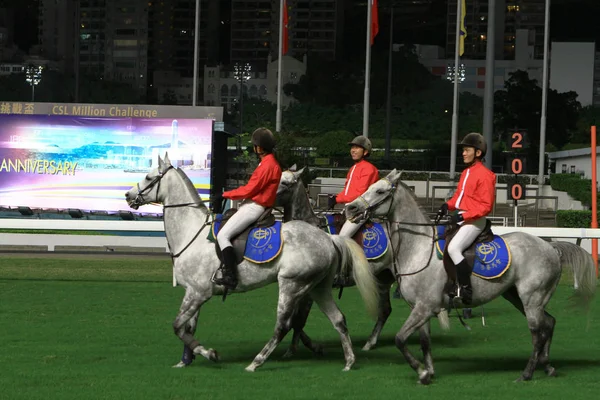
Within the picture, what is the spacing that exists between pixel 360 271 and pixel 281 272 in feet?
2.75

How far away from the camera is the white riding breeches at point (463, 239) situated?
11008 millimetres

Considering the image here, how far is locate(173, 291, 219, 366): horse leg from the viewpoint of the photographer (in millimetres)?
11242

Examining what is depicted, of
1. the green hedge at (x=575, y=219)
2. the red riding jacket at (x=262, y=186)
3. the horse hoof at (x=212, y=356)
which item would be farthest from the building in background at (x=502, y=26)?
the horse hoof at (x=212, y=356)

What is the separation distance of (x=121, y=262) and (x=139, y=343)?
12.7 m

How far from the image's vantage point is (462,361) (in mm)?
12250

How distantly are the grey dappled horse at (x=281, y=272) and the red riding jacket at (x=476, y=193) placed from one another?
51.0 inches

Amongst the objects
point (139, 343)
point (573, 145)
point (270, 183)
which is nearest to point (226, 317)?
point (139, 343)

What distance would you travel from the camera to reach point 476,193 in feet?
36.6

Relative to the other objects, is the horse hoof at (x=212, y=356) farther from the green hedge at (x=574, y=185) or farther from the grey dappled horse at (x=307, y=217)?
the green hedge at (x=574, y=185)

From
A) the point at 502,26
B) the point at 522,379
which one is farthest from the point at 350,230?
the point at 502,26

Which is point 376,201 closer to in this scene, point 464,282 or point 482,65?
point 464,282

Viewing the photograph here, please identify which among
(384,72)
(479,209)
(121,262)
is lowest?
(121,262)

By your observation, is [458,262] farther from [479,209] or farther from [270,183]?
[270,183]

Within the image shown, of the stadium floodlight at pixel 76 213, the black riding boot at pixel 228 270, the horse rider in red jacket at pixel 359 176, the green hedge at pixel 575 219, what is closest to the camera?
the black riding boot at pixel 228 270
